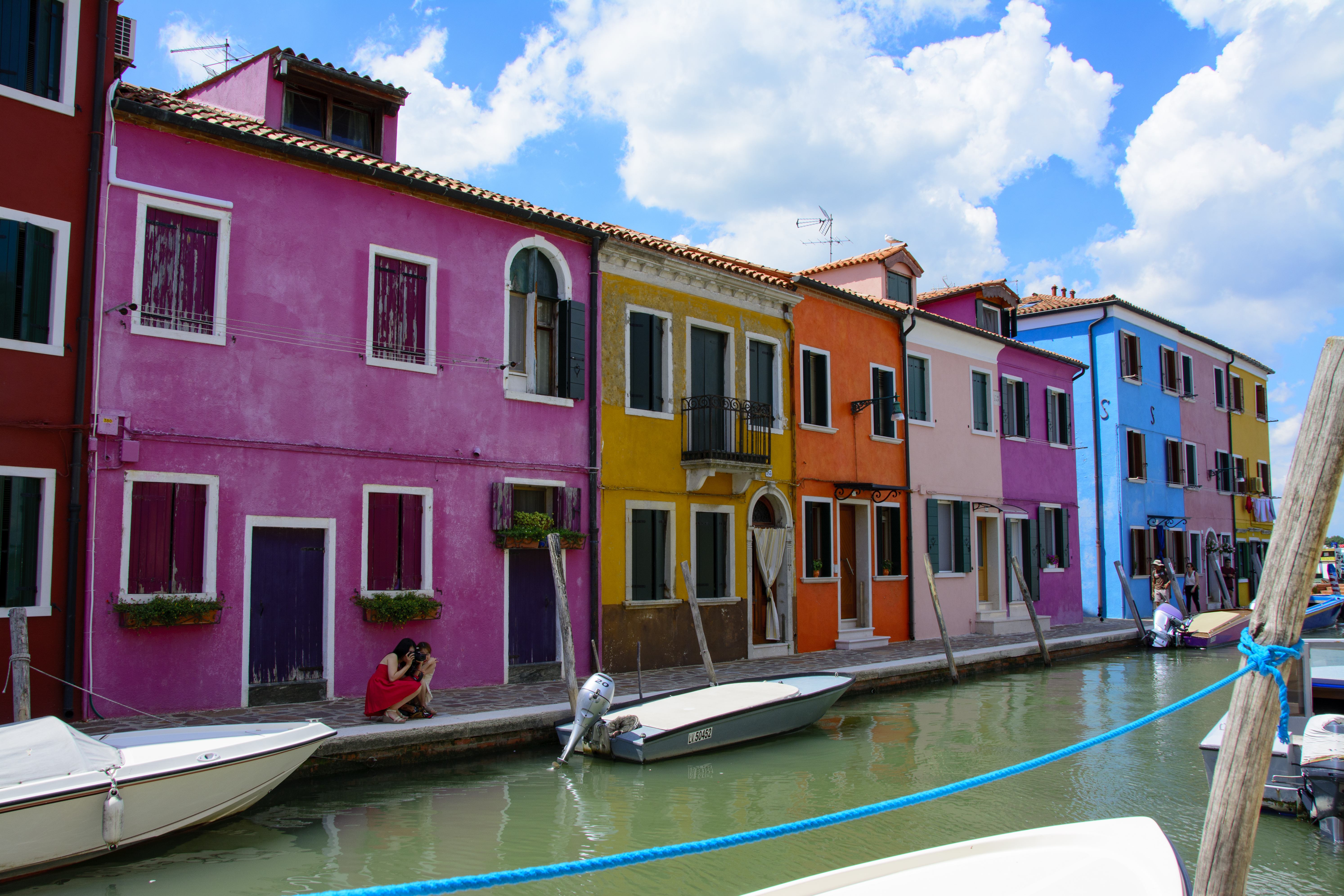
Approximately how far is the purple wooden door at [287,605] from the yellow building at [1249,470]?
3114 centimetres

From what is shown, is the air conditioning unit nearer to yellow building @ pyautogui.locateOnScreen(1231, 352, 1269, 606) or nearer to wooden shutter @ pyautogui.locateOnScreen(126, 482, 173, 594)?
wooden shutter @ pyautogui.locateOnScreen(126, 482, 173, 594)

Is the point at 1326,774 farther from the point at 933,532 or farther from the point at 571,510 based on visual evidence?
the point at 933,532

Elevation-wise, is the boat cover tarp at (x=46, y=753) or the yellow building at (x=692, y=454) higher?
the yellow building at (x=692, y=454)

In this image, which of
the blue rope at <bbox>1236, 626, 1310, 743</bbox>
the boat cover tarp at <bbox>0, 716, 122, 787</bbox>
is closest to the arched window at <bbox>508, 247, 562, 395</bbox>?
the boat cover tarp at <bbox>0, 716, 122, 787</bbox>

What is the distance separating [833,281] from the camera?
2227cm

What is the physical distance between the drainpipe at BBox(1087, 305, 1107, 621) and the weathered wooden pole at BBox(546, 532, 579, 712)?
20049 millimetres

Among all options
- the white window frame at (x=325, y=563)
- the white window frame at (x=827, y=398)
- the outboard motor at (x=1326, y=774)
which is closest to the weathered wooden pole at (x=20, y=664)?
the white window frame at (x=325, y=563)

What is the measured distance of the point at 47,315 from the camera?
9867 millimetres

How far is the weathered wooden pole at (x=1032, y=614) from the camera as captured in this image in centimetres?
1853

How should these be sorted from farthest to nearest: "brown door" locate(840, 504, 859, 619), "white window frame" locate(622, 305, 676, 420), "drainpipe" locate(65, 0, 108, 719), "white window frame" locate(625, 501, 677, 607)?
"brown door" locate(840, 504, 859, 619) → "white window frame" locate(622, 305, 676, 420) → "white window frame" locate(625, 501, 677, 607) → "drainpipe" locate(65, 0, 108, 719)

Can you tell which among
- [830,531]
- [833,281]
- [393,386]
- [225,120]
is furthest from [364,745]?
[833,281]

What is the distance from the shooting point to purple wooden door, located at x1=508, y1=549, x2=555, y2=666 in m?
13.3

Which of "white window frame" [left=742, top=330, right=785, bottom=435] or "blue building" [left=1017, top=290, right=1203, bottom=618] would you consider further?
"blue building" [left=1017, top=290, right=1203, bottom=618]

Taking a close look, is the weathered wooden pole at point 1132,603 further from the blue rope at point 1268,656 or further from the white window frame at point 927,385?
the blue rope at point 1268,656
